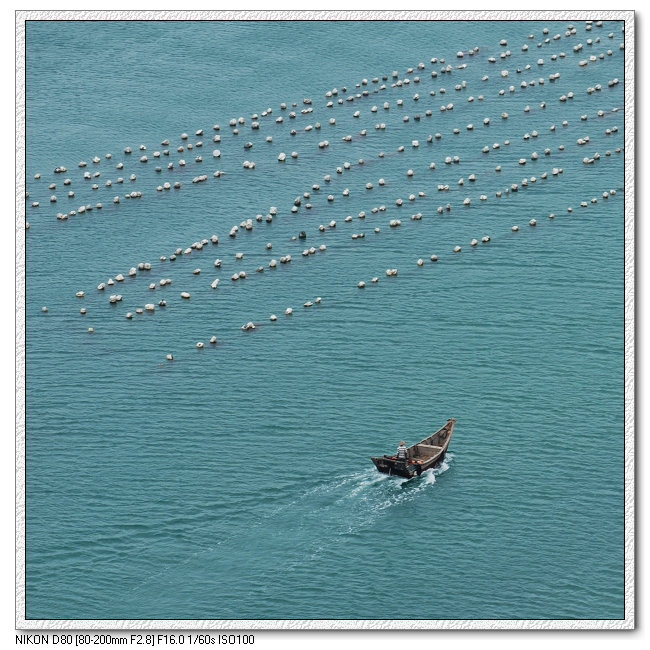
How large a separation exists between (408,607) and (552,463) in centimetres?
3071

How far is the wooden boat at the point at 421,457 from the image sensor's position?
581 feet

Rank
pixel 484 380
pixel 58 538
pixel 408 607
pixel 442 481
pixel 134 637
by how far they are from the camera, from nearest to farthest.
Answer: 1. pixel 134 637
2. pixel 408 607
3. pixel 58 538
4. pixel 442 481
5. pixel 484 380

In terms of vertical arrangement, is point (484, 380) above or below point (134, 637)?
above

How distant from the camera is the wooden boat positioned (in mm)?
177000

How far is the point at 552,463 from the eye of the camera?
180125 mm

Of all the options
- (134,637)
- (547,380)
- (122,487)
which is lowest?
(134,637)

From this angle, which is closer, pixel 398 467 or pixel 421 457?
pixel 398 467

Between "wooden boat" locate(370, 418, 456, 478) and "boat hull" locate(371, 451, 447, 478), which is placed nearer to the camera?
"boat hull" locate(371, 451, 447, 478)

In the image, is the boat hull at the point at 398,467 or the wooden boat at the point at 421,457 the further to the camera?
the wooden boat at the point at 421,457

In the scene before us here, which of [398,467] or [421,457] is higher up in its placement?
[421,457]

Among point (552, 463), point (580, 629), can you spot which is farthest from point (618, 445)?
point (580, 629)

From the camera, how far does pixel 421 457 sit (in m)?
181

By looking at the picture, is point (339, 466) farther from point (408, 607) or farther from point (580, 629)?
Answer: point (580, 629)

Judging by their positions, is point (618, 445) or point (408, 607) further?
point (618, 445)
